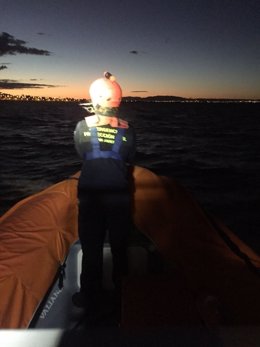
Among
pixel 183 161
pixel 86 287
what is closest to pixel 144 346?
pixel 86 287

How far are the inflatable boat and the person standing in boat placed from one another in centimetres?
41

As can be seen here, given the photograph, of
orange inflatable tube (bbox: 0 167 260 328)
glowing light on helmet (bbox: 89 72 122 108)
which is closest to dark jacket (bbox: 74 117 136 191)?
glowing light on helmet (bbox: 89 72 122 108)

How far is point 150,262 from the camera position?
3.67m

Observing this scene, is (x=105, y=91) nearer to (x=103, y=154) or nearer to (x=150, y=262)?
(x=103, y=154)

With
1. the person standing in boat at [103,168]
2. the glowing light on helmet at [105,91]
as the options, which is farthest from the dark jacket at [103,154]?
the glowing light on helmet at [105,91]

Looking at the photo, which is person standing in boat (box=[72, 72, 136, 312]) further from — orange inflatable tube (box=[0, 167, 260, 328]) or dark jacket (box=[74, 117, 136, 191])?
orange inflatable tube (box=[0, 167, 260, 328])

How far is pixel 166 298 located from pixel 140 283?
0.25 meters

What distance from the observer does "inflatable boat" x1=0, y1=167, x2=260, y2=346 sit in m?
2.55

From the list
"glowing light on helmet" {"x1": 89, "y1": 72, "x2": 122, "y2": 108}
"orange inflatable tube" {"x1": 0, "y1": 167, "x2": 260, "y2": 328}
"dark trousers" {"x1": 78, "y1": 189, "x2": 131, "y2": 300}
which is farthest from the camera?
"dark trousers" {"x1": 78, "y1": 189, "x2": 131, "y2": 300}

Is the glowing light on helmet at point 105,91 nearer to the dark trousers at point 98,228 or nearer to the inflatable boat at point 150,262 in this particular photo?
the dark trousers at point 98,228

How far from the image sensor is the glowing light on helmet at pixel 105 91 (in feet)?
9.50

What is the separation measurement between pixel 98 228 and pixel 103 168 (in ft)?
1.79

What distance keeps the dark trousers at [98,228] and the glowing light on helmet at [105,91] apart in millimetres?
746

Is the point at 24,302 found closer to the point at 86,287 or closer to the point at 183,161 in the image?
the point at 86,287
